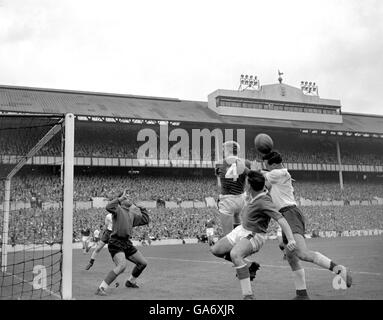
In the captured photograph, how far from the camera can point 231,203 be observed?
758 cm

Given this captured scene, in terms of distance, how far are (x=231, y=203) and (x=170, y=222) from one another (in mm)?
33135

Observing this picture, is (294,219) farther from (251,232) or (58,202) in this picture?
(58,202)

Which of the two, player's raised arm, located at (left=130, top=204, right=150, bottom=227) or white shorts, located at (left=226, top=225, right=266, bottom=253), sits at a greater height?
player's raised arm, located at (left=130, top=204, right=150, bottom=227)

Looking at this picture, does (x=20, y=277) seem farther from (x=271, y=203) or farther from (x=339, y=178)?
(x=339, y=178)

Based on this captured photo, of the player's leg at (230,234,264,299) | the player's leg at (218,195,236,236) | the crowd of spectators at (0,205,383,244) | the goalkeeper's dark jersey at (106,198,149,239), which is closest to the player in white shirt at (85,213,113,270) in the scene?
the goalkeeper's dark jersey at (106,198,149,239)

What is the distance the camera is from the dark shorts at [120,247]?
8891 mm

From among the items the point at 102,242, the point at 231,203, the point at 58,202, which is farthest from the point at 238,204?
the point at 102,242

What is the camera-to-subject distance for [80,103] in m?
48.4

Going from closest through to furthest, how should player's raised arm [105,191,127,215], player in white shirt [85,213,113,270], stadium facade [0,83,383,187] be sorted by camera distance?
player's raised arm [105,191,127,215], player in white shirt [85,213,113,270], stadium facade [0,83,383,187]

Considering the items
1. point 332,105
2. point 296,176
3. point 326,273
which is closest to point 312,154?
point 296,176

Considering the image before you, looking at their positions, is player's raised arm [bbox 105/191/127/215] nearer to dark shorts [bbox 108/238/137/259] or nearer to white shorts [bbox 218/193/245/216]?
dark shorts [bbox 108/238/137/259]

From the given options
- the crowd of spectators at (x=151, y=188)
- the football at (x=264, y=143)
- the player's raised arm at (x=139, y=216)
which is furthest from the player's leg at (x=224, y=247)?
the crowd of spectators at (x=151, y=188)

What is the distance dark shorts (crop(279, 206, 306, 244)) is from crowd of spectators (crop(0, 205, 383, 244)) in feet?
58.3

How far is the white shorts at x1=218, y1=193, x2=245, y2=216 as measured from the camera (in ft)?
24.9
